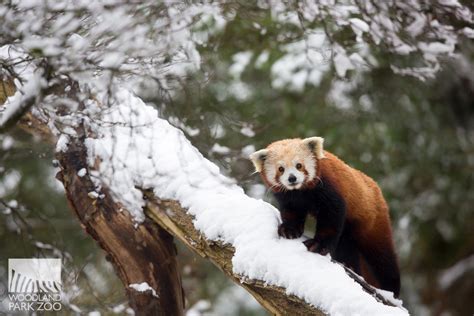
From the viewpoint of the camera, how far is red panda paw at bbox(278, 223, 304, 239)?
3.94 metres

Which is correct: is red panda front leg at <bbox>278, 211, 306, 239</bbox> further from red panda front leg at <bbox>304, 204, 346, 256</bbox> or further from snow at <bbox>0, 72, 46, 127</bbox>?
snow at <bbox>0, 72, 46, 127</bbox>

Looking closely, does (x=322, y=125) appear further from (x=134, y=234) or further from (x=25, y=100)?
(x=25, y=100)

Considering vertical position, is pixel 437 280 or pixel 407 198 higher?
pixel 407 198

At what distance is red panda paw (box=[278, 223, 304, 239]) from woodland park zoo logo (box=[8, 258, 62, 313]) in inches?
70.8

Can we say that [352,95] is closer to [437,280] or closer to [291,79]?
[291,79]

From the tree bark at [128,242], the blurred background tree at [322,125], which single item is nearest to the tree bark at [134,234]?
the tree bark at [128,242]

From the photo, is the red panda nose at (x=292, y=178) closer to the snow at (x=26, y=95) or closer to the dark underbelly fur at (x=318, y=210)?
the dark underbelly fur at (x=318, y=210)

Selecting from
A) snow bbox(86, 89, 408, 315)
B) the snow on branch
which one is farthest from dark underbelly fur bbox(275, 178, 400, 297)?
the snow on branch

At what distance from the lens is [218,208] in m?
3.97

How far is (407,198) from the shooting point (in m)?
9.21

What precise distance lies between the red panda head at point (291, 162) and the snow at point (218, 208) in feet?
0.70

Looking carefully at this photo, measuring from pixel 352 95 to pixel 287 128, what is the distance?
1.01 m

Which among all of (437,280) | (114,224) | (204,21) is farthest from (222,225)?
(437,280)

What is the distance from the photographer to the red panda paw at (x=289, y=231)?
394 centimetres
